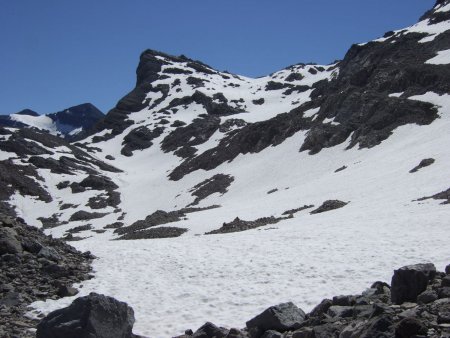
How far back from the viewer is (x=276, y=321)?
9.71m

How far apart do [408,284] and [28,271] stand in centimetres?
1300

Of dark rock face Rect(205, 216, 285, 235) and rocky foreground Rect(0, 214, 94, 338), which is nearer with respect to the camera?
rocky foreground Rect(0, 214, 94, 338)

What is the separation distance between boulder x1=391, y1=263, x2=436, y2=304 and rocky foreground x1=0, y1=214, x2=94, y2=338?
892cm

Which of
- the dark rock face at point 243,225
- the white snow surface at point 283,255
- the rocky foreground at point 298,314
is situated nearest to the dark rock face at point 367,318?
the rocky foreground at point 298,314

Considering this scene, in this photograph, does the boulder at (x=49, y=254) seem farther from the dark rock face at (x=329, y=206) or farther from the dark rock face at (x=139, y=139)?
the dark rock face at (x=139, y=139)

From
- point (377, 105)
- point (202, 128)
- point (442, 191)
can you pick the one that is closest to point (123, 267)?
point (442, 191)

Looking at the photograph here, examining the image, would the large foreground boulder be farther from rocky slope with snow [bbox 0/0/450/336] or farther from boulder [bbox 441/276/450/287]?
boulder [bbox 441/276/450/287]

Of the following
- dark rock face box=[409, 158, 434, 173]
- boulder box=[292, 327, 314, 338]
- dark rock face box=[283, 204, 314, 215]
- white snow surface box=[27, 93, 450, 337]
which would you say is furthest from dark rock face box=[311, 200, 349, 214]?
boulder box=[292, 327, 314, 338]

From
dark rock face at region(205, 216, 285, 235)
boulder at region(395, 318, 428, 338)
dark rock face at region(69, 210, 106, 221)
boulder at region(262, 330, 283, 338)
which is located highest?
dark rock face at region(69, 210, 106, 221)

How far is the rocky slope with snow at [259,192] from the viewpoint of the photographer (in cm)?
1559

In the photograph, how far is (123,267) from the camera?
1884cm

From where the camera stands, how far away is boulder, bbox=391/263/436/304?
9484 millimetres

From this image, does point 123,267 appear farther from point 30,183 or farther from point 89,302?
point 30,183

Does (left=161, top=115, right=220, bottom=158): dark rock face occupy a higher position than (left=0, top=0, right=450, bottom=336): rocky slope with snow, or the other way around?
(left=161, top=115, right=220, bottom=158): dark rock face
